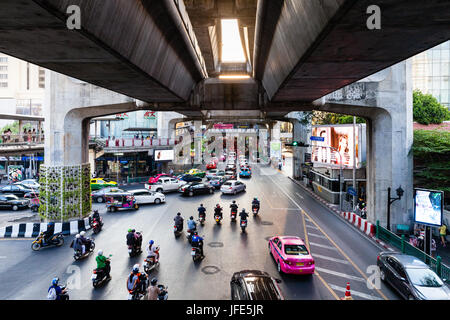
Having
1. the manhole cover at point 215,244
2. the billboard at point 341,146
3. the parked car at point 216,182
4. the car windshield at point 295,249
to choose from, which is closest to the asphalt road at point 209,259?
the manhole cover at point 215,244

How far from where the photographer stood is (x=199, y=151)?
217 ft

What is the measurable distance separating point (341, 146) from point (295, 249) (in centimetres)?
1760

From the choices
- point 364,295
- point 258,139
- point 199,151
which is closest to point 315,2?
point 364,295

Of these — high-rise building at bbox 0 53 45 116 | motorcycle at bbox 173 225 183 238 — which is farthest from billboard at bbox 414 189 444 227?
high-rise building at bbox 0 53 45 116

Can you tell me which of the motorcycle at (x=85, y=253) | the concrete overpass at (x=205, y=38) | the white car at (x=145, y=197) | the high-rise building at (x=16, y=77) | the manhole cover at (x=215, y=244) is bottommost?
the manhole cover at (x=215, y=244)

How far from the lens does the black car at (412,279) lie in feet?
32.2

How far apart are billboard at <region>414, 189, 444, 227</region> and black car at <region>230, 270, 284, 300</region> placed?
34.5ft

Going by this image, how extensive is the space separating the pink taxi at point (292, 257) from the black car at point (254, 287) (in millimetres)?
2566

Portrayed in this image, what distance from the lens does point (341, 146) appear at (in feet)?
89.6

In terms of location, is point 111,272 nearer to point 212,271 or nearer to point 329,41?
point 212,271

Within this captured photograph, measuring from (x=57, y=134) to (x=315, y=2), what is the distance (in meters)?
20.5

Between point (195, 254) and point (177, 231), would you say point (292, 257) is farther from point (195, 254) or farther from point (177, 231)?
point (177, 231)

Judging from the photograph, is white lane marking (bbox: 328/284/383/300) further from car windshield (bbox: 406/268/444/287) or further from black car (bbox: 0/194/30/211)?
black car (bbox: 0/194/30/211)

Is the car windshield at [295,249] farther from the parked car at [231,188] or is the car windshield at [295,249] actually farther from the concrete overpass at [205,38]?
the parked car at [231,188]
